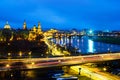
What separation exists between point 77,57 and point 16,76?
36.6 ft

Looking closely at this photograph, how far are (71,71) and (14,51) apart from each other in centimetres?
2802

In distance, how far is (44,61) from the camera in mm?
51938

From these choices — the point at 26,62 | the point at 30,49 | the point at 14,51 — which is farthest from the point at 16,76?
the point at 30,49

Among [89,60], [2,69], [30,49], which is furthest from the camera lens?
[30,49]

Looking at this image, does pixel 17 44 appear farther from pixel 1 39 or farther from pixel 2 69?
pixel 2 69

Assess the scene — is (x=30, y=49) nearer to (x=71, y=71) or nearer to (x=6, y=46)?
(x=6, y=46)

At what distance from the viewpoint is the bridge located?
47434 millimetres

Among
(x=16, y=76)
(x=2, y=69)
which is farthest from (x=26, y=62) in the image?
(x=2, y=69)

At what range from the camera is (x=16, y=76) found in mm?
49281

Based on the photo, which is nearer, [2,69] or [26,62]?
[2,69]

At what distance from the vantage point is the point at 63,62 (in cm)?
5200

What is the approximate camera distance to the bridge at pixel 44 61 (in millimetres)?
47434

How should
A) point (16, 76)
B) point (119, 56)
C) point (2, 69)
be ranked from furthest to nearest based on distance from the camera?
point (119, 56) → point (16, 76) → point (2, 69)

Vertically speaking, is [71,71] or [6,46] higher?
[6,46]
